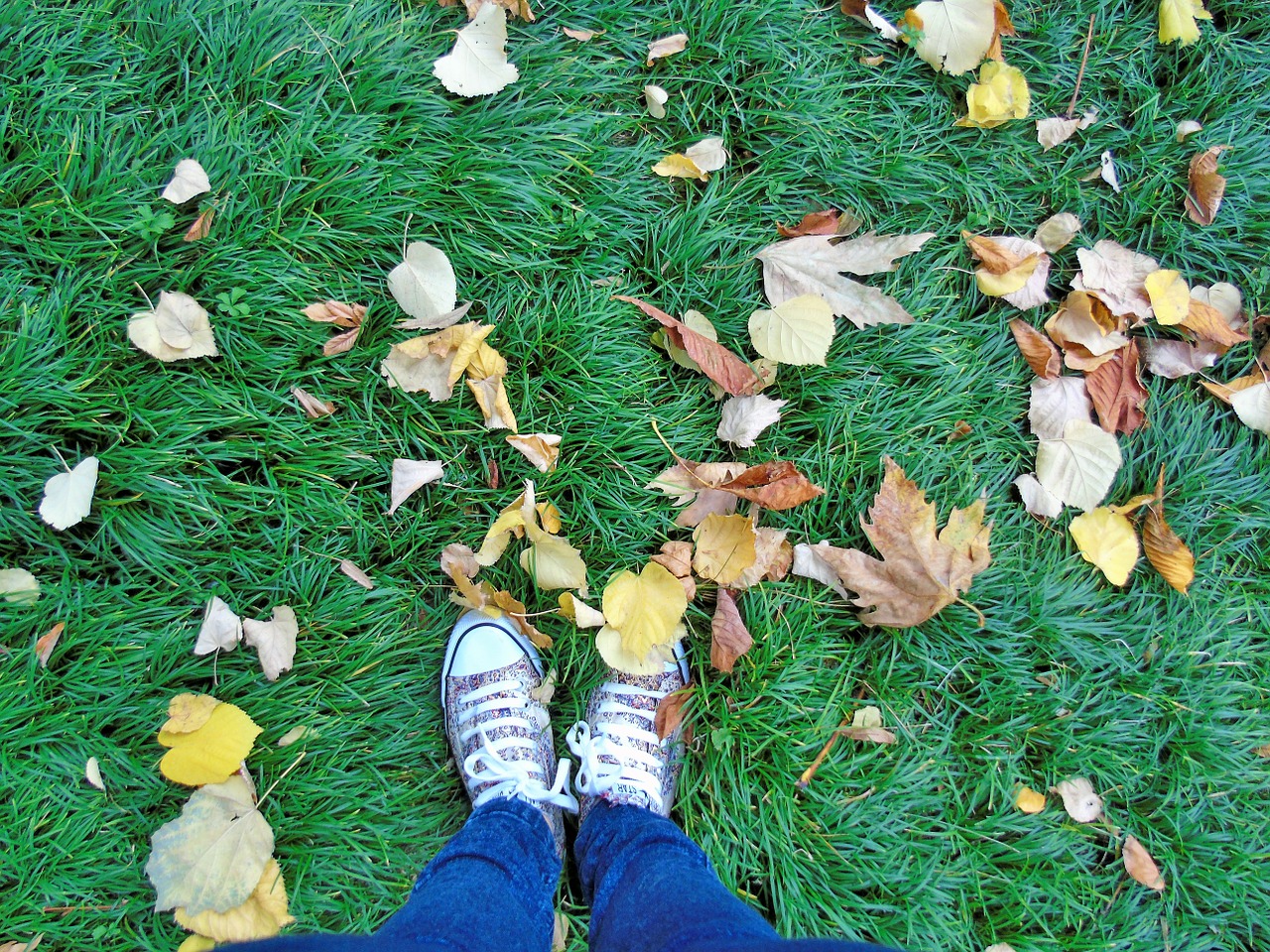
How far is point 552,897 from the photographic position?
57.7 inches

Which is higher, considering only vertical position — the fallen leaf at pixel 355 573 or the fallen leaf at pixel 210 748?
the fallen leaf at pixel 355 573

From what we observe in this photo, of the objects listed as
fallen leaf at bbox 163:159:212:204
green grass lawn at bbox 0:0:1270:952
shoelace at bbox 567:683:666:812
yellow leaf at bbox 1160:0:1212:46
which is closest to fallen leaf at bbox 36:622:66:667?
green grass lawn at bbox 0:0:1270:952

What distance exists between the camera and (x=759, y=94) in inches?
72.9

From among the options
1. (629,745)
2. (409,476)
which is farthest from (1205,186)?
(409,476)

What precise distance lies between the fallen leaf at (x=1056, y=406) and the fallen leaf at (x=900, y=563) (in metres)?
0.38

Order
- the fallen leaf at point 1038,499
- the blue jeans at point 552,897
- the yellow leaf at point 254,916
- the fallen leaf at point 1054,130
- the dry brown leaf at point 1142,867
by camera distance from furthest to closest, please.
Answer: the fallen leaf at point 1054,130, the fallen leaf at point 1038,499, the dry brown leaf at point 1142,867, the yellow leaf at point 254,916, the blue jeans at point 552,897

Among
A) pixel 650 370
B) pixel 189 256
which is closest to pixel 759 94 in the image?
pixel 650 370

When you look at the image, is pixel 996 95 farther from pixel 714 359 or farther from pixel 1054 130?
pixel 714 359

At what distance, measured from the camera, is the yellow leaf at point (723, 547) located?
65.7 inches

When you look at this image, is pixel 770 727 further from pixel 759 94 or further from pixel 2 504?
pixel 2 504

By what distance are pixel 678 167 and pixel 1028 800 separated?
167cm

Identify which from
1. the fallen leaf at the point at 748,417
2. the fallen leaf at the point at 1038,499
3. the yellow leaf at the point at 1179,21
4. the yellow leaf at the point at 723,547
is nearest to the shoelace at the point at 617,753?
the yellow leaf at the point at 723,547

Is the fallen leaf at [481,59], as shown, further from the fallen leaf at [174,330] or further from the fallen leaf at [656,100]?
the fallen leaf at [174,330]

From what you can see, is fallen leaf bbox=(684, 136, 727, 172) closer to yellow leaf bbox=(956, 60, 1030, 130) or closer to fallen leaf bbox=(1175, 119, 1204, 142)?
yellow leaf bbox=(956, 60, 1030, 130)
